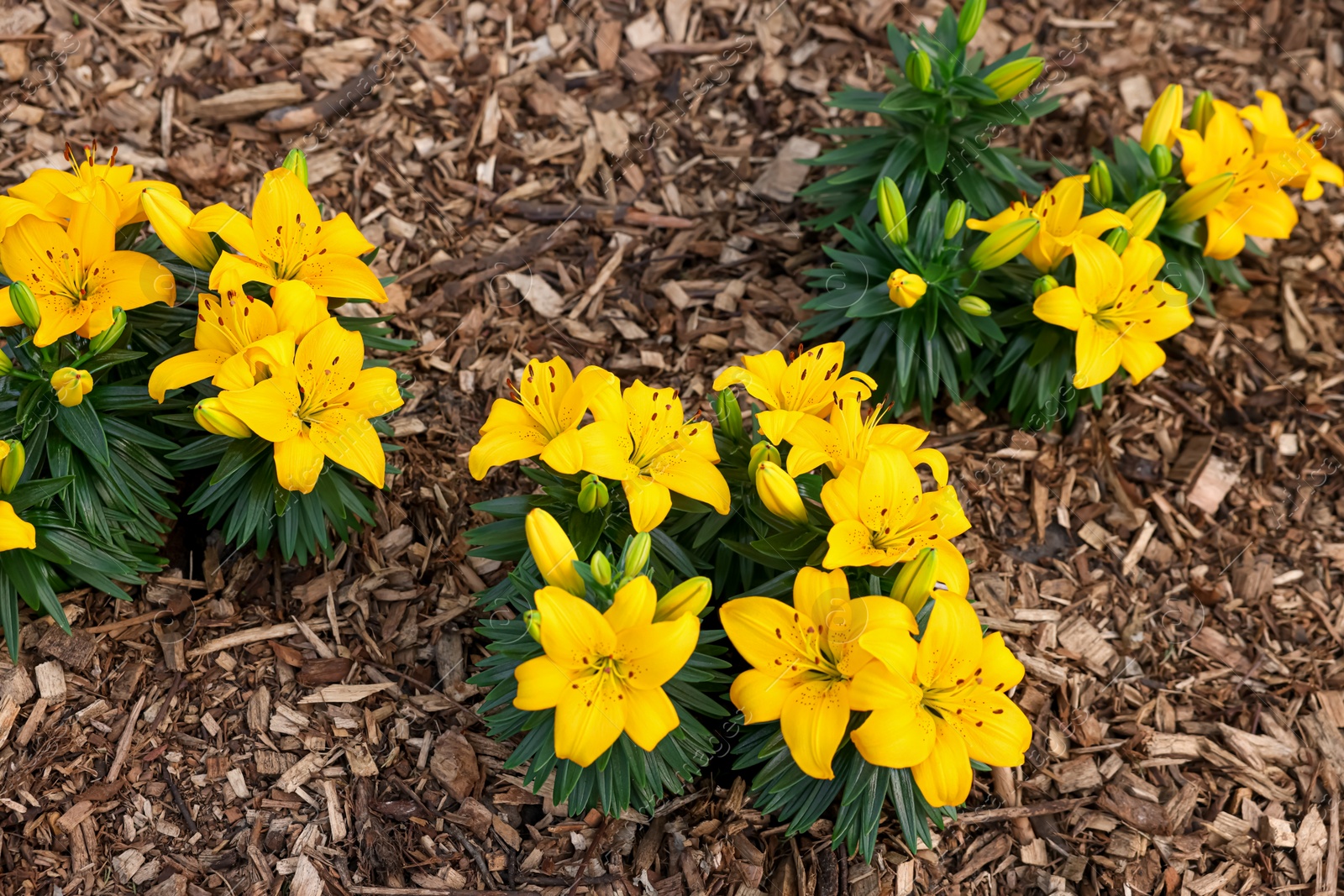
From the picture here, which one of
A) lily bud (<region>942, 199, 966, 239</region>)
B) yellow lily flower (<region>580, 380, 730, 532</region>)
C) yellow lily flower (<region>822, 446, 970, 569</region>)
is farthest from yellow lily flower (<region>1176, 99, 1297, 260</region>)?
yellow lily flower (<region>580, 380, 730, 532</region>)

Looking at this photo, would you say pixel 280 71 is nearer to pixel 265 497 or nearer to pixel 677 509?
pixel 265 497

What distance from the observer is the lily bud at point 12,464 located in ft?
8.26

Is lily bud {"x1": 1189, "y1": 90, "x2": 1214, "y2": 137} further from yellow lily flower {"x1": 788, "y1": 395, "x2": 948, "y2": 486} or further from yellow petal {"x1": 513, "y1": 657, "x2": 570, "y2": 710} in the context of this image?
yellow petal {"x1": 513, "y1": 657, "x2": 570, "y2": 710}

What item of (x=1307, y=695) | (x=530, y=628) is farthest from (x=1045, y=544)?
(x=530, y=628)

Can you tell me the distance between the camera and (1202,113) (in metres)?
3.67

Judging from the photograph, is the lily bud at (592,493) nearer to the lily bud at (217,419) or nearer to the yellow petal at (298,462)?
the yellow petal at (298,462)

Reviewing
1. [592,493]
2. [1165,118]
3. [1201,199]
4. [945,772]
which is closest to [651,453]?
[592,493]

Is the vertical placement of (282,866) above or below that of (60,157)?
below

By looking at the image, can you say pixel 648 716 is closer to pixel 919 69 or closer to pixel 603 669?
pixel 603 669

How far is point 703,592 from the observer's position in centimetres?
233

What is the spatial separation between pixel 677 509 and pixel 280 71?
2.73 metres

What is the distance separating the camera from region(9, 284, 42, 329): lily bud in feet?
8.32

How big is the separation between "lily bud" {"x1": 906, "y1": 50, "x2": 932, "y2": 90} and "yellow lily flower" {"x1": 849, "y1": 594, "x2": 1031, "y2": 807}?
6.47 ft

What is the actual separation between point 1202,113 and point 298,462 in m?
3.28
